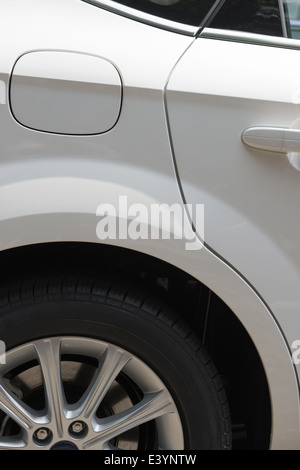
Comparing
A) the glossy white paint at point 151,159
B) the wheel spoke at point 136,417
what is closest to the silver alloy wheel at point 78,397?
the wheel spoke at point 136,417

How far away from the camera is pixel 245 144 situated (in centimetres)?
175

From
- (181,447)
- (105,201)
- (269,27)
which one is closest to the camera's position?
(105,201)

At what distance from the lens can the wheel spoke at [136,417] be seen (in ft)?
6.27

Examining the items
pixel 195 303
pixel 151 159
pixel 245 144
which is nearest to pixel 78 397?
pixel 195 303

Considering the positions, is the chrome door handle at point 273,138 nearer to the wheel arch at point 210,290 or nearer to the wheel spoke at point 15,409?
the wheel arch at point 210,290

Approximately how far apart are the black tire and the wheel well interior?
69mm

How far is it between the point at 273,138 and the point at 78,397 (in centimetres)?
93

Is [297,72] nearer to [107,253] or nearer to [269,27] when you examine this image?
[269,27]

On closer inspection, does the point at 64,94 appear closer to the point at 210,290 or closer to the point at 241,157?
the point at 241,157

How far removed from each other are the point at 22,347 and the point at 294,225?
79 cm

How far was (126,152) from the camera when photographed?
171 cm

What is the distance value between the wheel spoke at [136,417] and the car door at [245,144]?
1.32 feet

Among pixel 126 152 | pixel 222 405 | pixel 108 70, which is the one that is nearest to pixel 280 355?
pixel 222 405

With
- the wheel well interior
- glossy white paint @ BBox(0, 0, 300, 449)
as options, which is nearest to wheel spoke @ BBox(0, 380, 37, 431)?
the wheel well interior
